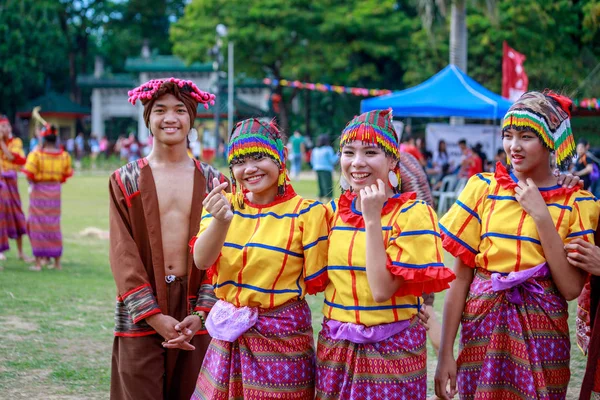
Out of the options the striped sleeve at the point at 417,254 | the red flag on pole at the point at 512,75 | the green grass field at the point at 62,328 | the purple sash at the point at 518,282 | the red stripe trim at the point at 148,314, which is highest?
the red flag on pole at the point at 512,75

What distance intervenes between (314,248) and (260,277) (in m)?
0.25

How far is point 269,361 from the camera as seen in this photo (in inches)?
123

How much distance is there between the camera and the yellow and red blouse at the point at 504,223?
310 cm

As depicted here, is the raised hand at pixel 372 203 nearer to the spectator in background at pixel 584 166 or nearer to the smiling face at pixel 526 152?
the smiling face at pixel 526 152

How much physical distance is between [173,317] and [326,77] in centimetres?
3150

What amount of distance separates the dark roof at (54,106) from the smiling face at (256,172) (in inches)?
1652

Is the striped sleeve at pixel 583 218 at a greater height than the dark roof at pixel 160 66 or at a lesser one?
lesser

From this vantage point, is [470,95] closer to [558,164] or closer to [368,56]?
[558,164]

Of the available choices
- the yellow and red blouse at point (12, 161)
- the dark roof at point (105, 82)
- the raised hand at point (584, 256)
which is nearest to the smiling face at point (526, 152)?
the raised hand at point (584, 256)

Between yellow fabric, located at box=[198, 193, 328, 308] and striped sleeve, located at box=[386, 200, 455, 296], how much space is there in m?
0.35

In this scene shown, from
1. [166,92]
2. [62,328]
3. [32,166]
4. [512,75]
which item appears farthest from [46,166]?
[512,75]

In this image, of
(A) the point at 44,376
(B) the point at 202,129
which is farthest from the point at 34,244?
(B) the point at 202,129

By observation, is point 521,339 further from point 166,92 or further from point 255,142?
point 166,92

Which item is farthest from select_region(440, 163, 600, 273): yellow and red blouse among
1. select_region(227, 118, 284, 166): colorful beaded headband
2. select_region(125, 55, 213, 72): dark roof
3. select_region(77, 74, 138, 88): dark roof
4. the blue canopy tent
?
select_region(77, 74, 138, 88): dark roof
